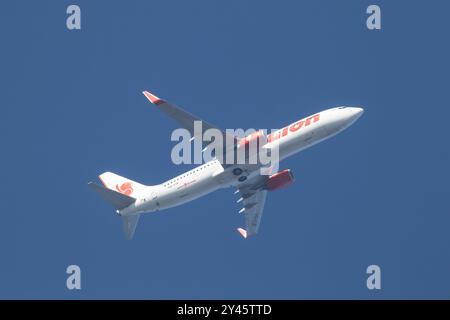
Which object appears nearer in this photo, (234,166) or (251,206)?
(234,166)

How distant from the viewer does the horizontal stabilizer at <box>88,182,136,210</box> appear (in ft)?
270

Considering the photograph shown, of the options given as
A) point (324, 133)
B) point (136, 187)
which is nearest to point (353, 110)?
point (324, 133)

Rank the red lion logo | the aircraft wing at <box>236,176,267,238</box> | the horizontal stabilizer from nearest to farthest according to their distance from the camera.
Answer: the horizontal stabilizer → the red lion logo → the aircraft wing at <box>236,176,267,238</box>

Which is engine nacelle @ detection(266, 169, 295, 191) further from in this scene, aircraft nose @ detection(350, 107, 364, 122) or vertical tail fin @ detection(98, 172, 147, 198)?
vertical tail fin @ detection(98, 172, 147, 198)

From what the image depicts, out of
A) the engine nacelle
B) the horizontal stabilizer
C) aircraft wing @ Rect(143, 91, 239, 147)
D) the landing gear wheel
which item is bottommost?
the horizontal stabilizer

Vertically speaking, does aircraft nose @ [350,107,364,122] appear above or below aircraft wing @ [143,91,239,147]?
above

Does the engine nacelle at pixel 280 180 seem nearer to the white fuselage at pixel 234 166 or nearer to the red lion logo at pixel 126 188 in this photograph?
the white fuselage at pixel 234 166

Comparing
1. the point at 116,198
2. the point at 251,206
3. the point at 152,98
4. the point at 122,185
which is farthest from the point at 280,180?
the point at 152,98

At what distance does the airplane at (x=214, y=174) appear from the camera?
7900 cm

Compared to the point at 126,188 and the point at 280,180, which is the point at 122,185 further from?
the point at 280,180

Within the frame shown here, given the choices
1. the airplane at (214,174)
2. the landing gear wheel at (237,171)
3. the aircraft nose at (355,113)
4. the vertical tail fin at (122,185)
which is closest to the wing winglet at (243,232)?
the airplane at (214,174)

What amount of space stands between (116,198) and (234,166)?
1226 cm

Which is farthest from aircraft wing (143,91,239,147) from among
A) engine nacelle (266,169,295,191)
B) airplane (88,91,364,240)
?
engine nacelle (266,169,295,191)

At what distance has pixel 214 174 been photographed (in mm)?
80438
